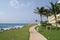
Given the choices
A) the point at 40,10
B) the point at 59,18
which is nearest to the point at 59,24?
the point at 59,18

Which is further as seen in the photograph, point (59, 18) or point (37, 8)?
point (37, 8)

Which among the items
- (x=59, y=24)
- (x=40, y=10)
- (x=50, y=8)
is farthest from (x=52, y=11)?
(x=40, y=10)

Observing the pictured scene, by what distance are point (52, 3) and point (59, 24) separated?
566 inches

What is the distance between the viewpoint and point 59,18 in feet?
180

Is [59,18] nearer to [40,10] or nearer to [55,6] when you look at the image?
[40,10]

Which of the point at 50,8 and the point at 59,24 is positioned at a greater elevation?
the point at 50,8

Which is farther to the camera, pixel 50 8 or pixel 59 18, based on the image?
pixel 59 18

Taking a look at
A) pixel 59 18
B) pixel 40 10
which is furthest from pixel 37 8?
pixel 59 18

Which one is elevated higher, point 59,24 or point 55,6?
point 55,6

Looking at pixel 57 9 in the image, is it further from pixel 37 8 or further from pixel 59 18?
pixel 37 8

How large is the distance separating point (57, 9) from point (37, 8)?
23.2 metres

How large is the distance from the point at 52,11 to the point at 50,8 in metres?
0.86

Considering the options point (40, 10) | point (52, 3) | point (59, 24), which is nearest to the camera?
point (52, 3)

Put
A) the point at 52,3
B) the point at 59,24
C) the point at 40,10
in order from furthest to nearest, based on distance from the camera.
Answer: the point at 40,10, the point at 59,24, the point at 52,3
